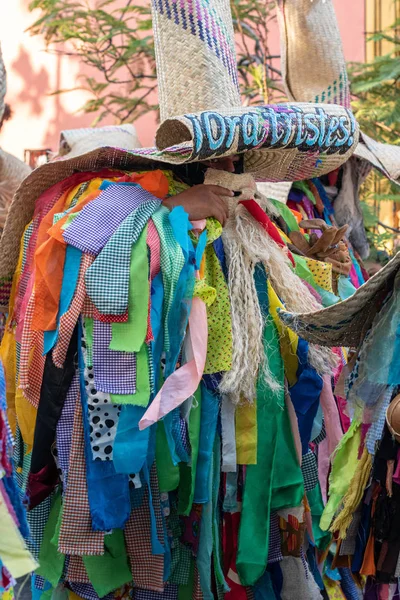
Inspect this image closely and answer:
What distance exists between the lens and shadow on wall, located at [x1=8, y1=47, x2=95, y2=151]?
775 centimetres

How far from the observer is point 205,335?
2.44 meters

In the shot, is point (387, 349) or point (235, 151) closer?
point (387, 349)

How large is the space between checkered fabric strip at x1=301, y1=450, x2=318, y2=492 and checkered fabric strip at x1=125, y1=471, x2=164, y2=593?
19.6 inches

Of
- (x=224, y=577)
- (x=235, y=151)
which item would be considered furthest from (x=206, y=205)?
(x=224, y=577)

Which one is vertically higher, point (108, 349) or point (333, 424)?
point (108, 349)

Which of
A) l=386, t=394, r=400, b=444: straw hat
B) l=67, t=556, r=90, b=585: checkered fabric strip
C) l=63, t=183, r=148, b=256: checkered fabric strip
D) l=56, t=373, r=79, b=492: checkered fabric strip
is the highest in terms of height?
l=63, t=183, r=148, b=256: checkered fabric strip

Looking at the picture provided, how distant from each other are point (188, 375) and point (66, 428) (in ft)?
1.19

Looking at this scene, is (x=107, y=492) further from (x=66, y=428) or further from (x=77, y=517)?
(x=66, y=428)

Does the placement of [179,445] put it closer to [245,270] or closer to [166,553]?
[166,553]

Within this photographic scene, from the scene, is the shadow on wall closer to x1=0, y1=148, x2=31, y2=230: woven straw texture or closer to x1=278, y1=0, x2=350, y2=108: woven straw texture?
x1=278, y1=0, x2=350, y2=108: woven straw texture

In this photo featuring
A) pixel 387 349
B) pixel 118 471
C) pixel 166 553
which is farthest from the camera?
pixel 166 553

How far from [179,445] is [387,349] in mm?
678

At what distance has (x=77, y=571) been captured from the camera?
240 cm

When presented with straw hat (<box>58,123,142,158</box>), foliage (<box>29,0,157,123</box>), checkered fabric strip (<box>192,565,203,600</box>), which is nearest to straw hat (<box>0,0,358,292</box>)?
checkered fabric strip (<box>192,565,203,600</box>)
